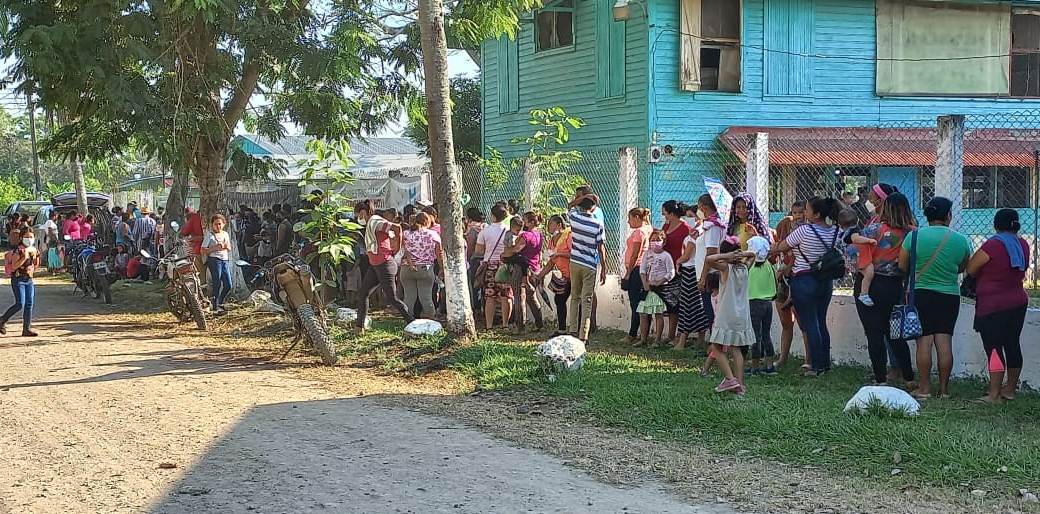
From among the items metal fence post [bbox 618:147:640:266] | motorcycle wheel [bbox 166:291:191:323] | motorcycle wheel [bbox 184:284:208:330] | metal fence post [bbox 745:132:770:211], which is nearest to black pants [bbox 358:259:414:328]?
motorcycle wheel [bbox 184:284:208:330]

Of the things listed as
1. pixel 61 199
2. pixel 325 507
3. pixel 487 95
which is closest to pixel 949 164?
pixel 325 507

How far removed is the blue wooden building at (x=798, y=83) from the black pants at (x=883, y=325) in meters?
7.52

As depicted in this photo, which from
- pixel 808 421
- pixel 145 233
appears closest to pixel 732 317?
pixel 808 421

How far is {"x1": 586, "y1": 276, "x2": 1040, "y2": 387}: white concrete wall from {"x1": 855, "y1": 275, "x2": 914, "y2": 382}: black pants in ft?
1.94

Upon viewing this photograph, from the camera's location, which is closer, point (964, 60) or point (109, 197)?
point (964, 60)

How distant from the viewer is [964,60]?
61.7ft

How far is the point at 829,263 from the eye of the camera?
901 cm

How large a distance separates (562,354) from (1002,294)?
3.72 metres

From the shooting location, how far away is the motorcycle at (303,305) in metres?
10.7

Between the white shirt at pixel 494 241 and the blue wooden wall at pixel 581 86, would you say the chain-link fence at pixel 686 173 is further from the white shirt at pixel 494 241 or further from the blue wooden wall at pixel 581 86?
the white shirt at pixel 494 241

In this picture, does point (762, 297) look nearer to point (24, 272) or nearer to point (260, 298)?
point (260, 298)

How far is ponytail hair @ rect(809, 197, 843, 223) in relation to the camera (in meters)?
8.96

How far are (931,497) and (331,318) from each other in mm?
9259

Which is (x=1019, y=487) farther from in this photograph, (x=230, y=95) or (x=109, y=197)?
(x=109, y=197)
